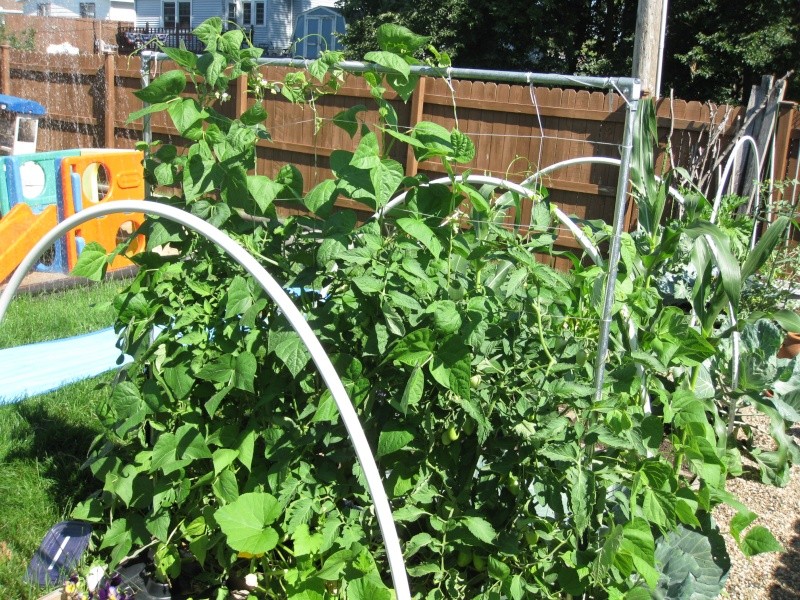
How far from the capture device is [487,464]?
2.25 m

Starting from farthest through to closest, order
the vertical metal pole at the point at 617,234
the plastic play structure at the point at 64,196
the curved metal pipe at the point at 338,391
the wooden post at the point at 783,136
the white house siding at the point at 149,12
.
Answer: the white house siding at the point at 149,12, the wooden post at the point at 783,136, the plastic play structure at the point at 64,196, the vertical metal pole at the point at 617,234, the curved metal pipe at the point at 338,391

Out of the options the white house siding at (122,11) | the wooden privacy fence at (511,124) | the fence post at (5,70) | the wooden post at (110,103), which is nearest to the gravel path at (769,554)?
the wooden privacy fence at (511,124)

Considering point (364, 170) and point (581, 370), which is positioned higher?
point (364, 170)

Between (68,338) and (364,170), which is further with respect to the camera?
(68,338)

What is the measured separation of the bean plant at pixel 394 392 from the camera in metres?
2.05

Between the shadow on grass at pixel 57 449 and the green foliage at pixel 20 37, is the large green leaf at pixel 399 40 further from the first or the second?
the green foliage at pixel 20 37

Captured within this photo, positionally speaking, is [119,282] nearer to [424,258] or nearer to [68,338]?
[68,338]

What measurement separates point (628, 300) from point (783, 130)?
583 centimetres

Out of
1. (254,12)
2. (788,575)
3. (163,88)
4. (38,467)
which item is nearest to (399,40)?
(163,88)

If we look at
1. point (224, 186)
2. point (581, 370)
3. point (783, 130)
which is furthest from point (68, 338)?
point (783, 130)

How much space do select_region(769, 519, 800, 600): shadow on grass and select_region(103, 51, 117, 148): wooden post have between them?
10.1m

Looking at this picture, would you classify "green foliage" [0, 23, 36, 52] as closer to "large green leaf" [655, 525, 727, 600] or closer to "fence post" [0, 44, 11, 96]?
"fence post" [0, 44, 11, 96]

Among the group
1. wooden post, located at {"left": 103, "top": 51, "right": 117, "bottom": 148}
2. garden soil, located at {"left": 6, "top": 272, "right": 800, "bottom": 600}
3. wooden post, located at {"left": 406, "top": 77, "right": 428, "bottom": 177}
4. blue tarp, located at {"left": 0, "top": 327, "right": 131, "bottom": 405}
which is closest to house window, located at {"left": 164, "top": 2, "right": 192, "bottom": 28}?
wooden post, located at {"left": 103, "top": 51, "right": 117, "bottom": 148}

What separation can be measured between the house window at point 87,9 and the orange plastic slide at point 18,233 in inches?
1487
